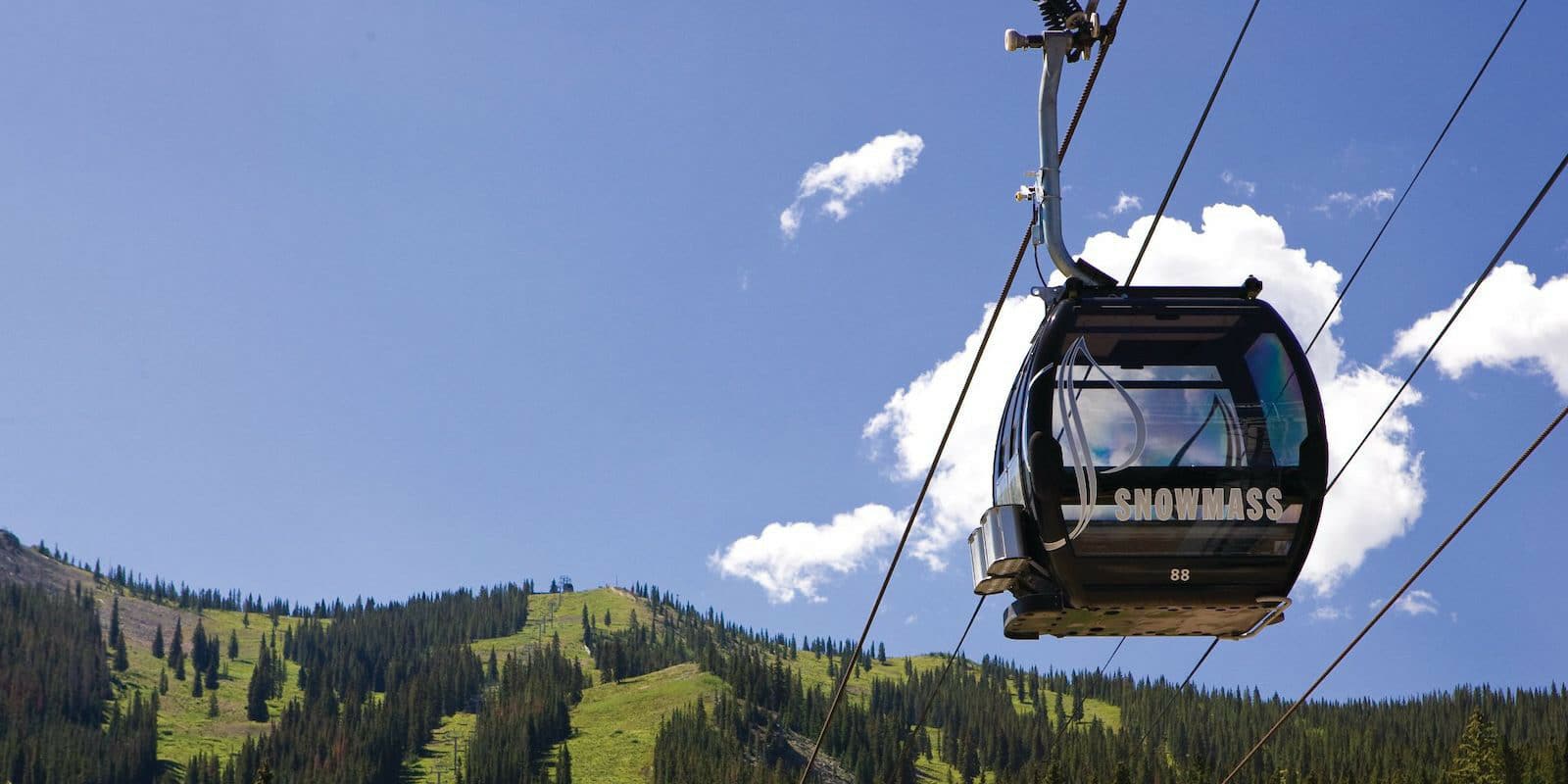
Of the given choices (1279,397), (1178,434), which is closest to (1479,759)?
(1279,397)

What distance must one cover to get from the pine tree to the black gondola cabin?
145 metres

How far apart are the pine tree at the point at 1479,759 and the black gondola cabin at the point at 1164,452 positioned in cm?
14530

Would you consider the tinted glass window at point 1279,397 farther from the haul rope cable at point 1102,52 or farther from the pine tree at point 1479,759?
the pine tree at point 1479,759

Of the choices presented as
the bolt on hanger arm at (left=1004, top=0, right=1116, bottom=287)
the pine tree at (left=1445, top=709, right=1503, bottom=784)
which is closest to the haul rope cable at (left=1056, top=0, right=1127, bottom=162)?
the bolt on hanger arm at (left=1004, top=0, right=1116, bottom=287)

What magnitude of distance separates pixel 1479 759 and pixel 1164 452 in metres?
151

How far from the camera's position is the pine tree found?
145875mm

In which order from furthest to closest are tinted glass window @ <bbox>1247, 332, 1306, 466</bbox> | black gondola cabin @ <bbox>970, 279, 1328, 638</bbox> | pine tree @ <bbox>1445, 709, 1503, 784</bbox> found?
pine tree @ <bbox>1445, 709, 1503, 784</bbox> → tinted glass window @ <bbox>1247, 332, 1306, 466</bbox> → black gondola cabin @ <bbox>970, 279, 1328, 638</bbox>

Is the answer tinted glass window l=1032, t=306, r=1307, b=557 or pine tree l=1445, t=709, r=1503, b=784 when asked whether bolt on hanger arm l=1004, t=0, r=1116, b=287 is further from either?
pine tree l=1445, t=709, r=1503, b=784

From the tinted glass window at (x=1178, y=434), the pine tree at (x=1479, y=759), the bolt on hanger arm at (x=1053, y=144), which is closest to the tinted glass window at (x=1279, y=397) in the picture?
the tinted glass window at (x=1178, y=434)

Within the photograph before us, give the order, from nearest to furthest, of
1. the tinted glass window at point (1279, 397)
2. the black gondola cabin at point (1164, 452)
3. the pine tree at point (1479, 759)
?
the black gondola cabin at point (1164, 452)
the tinted glass window at point (1279, 397)
the pine tree at point (1479, 759)

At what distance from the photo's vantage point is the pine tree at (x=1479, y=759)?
479ft

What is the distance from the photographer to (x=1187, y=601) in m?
13.4

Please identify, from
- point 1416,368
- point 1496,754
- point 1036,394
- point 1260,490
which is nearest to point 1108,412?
point 1036,394

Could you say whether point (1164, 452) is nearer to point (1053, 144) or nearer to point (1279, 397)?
point (1279, 397)
